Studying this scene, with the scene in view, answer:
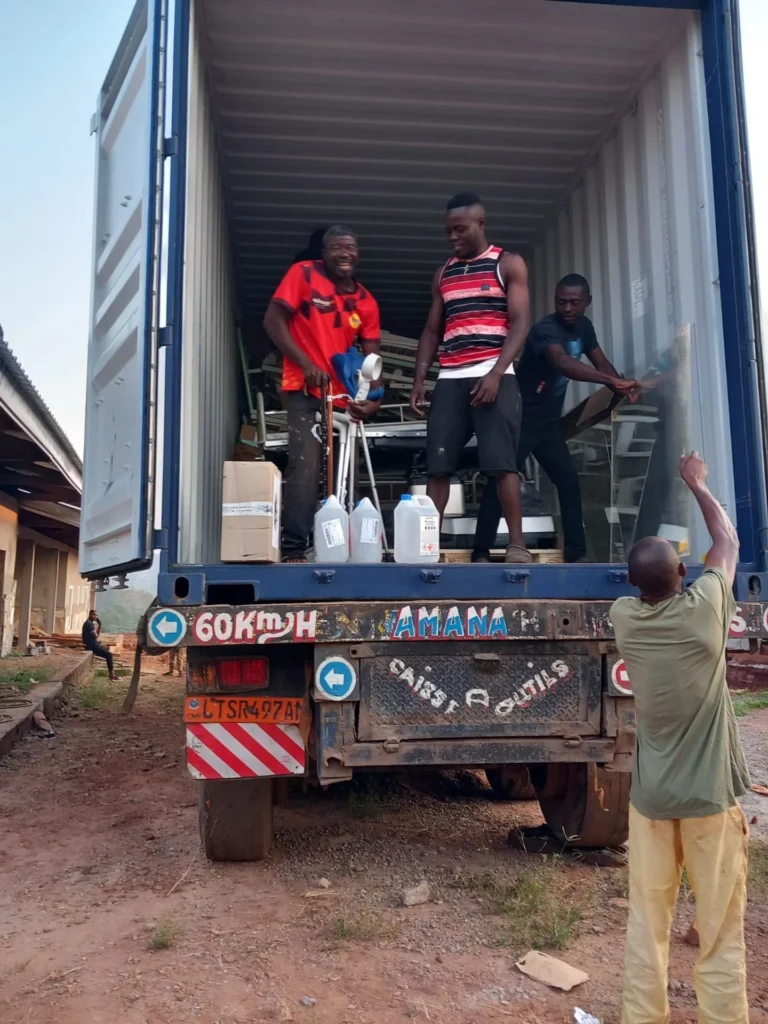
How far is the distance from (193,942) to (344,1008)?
668 mm

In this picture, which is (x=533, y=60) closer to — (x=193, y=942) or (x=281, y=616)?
(x=281, y=616)

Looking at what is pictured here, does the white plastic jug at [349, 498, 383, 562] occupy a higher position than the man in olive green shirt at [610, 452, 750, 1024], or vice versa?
the white plastic jug at [349, 498, 383, 562]

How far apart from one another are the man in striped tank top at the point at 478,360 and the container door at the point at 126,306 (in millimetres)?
1381

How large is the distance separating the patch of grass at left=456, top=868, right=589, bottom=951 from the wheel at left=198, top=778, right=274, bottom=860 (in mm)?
819

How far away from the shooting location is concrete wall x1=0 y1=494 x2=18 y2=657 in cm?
1219

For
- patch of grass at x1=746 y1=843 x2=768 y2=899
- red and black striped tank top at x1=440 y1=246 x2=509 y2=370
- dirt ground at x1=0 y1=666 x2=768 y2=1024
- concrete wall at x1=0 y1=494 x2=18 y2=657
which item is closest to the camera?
dirt ground at x1=0 y1=666 x2=768 y2=1024

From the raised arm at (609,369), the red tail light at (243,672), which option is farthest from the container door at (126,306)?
the raised arm at (609,369)

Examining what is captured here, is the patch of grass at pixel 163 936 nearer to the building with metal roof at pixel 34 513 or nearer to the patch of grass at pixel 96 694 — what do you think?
the building with metal roof at pixel 34 513

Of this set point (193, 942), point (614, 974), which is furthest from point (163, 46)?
point (614, 974)

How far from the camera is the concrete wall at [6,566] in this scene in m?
12.2

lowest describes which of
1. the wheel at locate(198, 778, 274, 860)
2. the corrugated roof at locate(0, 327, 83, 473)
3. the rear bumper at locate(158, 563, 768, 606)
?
the wheel at locate(198, 778, 274, 860)

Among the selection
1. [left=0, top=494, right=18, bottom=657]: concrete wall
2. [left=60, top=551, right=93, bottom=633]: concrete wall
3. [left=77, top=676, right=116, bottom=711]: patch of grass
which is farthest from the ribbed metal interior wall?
[left=60, top=551, right=93, bottom=633]: concrete wall

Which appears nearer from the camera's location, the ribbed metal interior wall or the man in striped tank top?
the ribbed metal interior wall

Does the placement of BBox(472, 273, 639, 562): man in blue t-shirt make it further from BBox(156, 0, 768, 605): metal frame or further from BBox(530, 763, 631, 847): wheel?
BBox(530, 763, 631, 847): wheel
